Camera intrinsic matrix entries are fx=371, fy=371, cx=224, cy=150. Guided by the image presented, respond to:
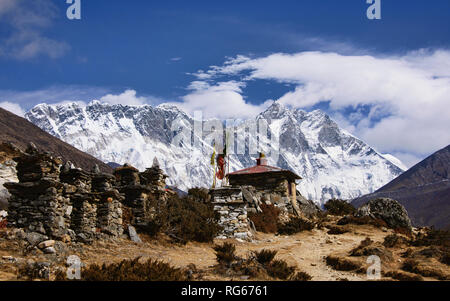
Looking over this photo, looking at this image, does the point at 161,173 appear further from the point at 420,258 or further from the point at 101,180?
the point at 420,258

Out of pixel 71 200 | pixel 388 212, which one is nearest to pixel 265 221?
pixel 388 212

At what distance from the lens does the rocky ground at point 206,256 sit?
8.50 metres

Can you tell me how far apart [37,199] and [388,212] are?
18.5m

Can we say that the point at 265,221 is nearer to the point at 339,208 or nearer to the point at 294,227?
the point at 294,227

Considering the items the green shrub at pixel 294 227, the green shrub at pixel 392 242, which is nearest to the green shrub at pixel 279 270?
the green shrub at pixel 392 242

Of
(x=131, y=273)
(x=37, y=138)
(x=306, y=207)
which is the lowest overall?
(x=131, y=273)

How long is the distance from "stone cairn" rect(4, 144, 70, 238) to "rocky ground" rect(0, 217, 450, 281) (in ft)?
1.87

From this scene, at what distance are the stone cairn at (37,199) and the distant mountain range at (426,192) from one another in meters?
69.1

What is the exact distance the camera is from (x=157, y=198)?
15312 mm

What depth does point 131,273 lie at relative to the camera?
7605 millimetres

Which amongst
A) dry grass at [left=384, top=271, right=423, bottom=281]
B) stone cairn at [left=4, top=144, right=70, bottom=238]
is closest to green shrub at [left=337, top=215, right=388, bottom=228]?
dry grass at [left=384, top=271, right=423, bottom=281]

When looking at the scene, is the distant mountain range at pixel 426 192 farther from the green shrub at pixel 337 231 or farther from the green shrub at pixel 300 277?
the green shrub at pixel 300 277

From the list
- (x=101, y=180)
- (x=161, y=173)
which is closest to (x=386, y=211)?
(x=161, y=173)
